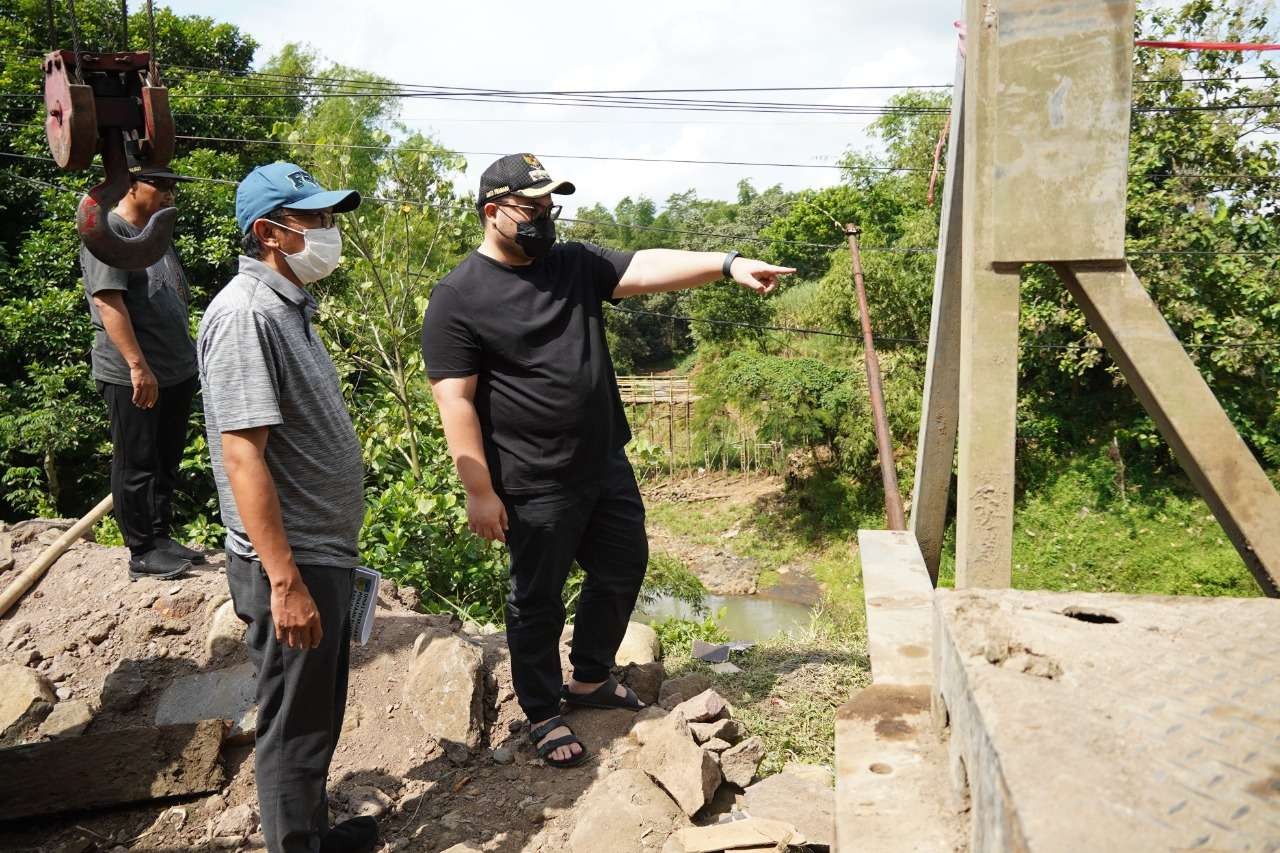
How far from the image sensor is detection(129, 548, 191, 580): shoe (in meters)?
4.38

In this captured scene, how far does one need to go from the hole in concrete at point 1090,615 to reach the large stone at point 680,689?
1.95 metres

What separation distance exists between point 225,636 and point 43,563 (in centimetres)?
147

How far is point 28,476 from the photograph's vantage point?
11.2 metres

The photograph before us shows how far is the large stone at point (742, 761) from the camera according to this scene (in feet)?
9.78

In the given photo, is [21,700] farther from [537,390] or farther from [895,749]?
[895,749]

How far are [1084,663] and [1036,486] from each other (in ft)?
53.9

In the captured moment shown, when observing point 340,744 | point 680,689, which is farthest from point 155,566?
point 680,689

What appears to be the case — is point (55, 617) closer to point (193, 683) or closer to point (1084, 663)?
point (193, 683)

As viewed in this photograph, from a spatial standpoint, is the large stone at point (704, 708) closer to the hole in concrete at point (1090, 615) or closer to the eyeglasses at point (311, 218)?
the hole in concrete at point (1090, 615)

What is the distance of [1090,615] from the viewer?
5.56 ft

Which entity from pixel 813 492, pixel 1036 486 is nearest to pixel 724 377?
pixel 813 492

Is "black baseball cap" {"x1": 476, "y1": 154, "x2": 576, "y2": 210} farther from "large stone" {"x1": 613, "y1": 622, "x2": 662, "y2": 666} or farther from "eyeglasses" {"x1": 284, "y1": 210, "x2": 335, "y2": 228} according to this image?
"large stone" {"x1": 613, "y1": 622, "x2": 662, "y2": 666}

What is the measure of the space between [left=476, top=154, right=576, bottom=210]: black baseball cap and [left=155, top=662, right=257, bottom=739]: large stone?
203 centimetres

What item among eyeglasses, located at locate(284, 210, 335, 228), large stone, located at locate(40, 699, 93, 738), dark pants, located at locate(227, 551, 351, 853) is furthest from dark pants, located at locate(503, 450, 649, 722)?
large stone, located at locate(40, 699, 93, 738)
